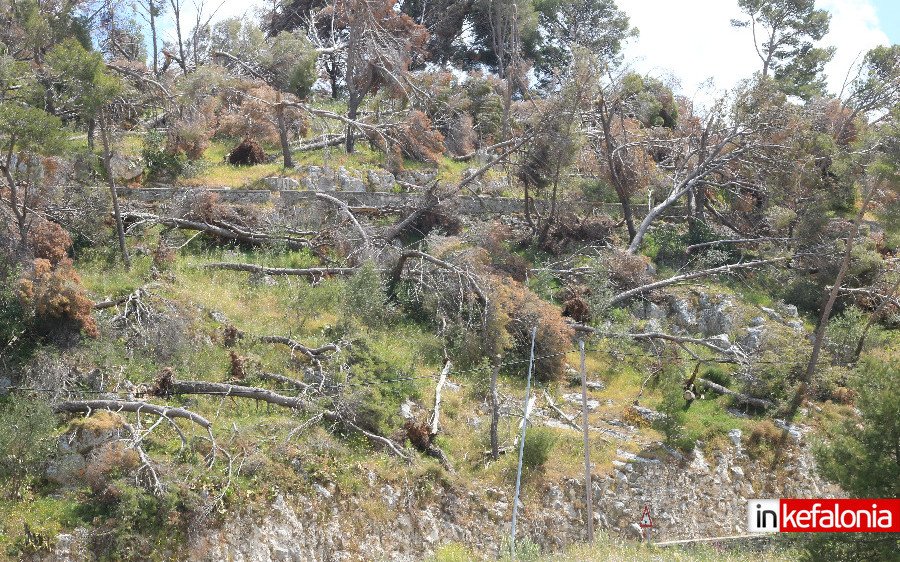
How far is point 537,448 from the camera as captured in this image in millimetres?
18969

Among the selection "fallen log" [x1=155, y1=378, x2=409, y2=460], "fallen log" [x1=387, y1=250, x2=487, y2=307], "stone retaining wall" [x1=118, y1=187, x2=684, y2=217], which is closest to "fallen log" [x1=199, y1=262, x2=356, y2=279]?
"fallen log" [x1=387, y1=250, x2=487, y2=307]

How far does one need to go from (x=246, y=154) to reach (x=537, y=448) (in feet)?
52.8

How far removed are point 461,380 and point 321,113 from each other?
1269cm

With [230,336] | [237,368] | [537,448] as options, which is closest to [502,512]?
[537,448]

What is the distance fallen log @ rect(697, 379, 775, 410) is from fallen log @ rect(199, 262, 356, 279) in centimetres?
1001

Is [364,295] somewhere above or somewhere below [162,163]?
below

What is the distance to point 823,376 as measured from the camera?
23.2 m

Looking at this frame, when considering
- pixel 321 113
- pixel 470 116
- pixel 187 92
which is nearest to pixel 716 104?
pixel 470 116

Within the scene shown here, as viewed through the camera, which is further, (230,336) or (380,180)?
(380,180)

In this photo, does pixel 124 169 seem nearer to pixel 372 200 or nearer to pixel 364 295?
pixel 372 200

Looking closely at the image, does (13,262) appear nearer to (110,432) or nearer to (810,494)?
(110,432)

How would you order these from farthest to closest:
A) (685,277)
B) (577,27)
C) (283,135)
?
(577,27) → (283,135) → (685,277)

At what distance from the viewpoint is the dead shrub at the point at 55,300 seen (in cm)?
1803

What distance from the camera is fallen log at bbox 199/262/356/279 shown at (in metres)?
23.5
